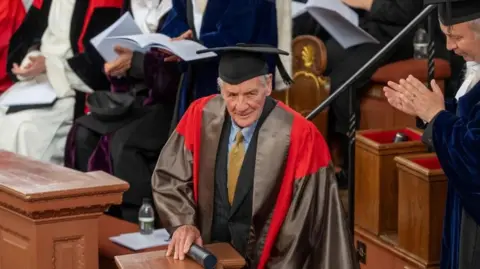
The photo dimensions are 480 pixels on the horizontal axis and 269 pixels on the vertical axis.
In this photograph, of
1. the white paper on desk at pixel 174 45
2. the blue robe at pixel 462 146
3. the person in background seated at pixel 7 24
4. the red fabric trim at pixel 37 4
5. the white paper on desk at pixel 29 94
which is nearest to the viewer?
the blue robe at pixel 462 146

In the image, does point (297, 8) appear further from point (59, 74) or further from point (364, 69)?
point (59, 74)

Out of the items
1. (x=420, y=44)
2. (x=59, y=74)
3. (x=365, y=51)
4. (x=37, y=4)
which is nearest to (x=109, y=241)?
(x=365, y=51)

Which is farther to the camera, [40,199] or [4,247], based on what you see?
[4,247]

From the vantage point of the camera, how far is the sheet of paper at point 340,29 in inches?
228

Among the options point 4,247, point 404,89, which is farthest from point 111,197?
point 404,89

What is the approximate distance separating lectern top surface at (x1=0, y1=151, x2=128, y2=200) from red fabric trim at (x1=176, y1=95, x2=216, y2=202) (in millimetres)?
268

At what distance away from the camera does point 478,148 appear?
3.55 m

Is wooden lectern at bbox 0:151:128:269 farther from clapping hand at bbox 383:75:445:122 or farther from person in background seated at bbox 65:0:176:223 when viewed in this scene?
person in background seated at bbox 65:0:176:223

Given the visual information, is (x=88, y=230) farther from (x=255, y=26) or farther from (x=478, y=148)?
(x=255, y=26)

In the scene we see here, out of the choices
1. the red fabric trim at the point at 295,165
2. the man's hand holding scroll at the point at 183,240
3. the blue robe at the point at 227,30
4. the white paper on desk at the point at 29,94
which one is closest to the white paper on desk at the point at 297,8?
the blue robe at the point at 227,30

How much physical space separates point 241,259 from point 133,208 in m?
2.41

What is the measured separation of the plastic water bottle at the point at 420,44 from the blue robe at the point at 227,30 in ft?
3.31

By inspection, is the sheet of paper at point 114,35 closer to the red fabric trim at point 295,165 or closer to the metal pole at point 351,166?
the metal pole at point 351,166

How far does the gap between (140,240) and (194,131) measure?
938mm
